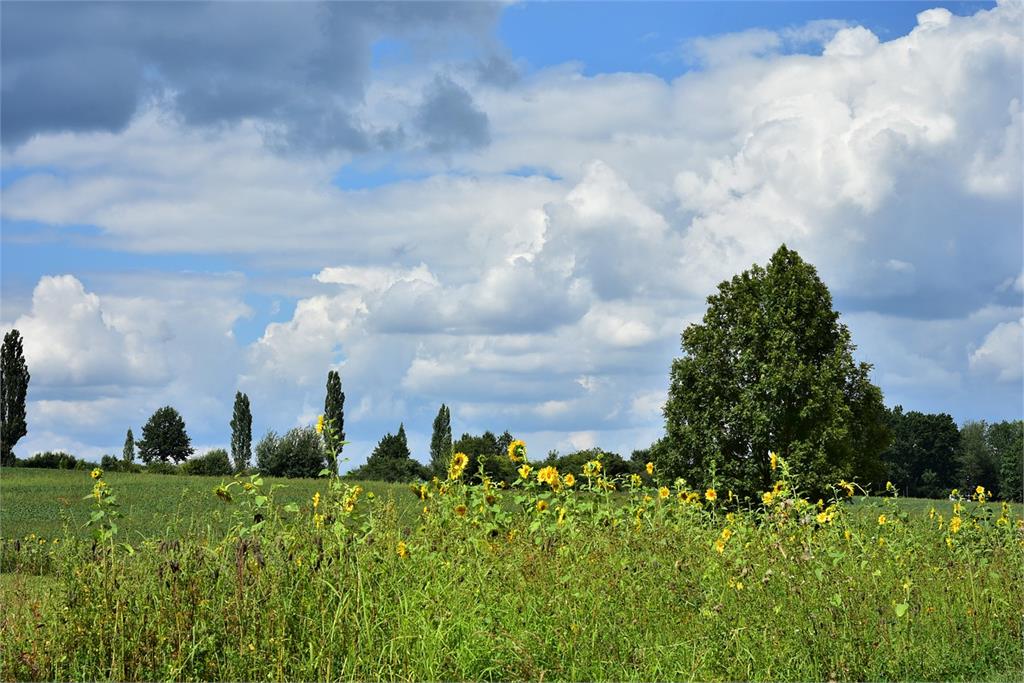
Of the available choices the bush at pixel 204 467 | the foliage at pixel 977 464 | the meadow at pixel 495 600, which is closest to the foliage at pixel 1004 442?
the foliage at pixel 977 464

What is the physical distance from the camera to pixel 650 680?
618 centimetres

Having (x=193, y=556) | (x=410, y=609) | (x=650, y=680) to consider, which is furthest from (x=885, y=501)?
(x=193, y=556)

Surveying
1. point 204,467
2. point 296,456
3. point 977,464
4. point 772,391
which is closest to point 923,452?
point 977,464

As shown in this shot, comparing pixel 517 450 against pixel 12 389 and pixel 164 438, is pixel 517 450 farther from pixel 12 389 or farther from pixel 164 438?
pixel 164 438

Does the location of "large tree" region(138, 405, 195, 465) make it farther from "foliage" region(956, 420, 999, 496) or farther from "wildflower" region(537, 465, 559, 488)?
"wildflower" region(537, 465, 559, 488)

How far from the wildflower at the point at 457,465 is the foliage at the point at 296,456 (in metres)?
44.0

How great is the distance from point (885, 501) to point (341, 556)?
6303 millimetres

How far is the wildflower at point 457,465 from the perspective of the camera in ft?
28.4

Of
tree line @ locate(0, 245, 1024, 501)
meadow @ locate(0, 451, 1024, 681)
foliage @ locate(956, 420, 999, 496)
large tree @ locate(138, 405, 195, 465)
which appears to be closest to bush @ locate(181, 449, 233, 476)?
tree line @ locate(0, 245, 1024, 501)

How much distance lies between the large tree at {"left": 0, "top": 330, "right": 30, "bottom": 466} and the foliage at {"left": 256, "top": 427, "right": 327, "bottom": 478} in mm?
14104

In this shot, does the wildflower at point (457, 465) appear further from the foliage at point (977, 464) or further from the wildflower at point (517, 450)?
the foliage at point (977, 464)

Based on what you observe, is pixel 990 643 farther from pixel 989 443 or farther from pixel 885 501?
pixel 989 443

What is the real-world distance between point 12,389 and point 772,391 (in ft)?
151

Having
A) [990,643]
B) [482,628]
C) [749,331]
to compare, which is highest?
[749,331]
